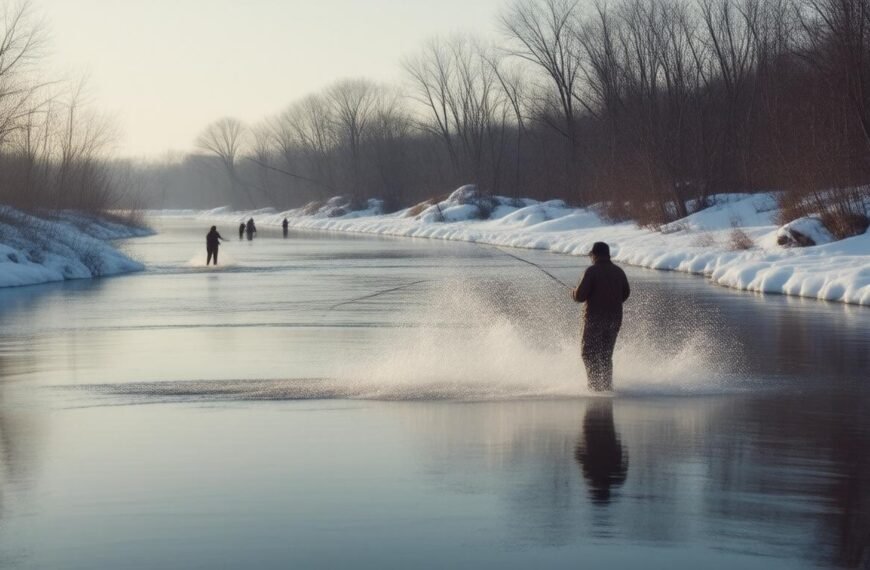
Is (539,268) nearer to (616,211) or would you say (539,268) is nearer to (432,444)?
(616,211)

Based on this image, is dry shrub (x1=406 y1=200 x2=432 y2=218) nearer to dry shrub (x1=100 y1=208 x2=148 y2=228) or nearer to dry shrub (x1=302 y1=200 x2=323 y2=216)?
dry shrub (x1=100 y1=208 x2=148 y2=228)

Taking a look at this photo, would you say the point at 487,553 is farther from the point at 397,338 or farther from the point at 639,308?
the point at 639,308

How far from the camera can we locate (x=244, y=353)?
19.4 m

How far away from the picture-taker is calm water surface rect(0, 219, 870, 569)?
25.8ft

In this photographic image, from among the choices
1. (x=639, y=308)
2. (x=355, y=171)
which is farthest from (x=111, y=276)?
(x=355, y=171)

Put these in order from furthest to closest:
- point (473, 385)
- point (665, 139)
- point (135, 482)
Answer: point (665, 139) → point (473, 385) → point (135, 482)

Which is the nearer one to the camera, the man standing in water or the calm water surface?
the calm water surface

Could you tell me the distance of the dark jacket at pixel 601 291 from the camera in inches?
562

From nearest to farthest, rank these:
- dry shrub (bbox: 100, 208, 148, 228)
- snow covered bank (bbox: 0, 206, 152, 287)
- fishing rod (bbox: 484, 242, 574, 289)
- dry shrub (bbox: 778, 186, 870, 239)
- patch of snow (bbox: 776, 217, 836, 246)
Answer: fishing rod (bbox: 484, 242, 574, 289)
dry shrub (bbox: 778, 186, 870, 239)
patch of snow (bbox: 776, 217, 836, 246)
snow covered bank (bbox: 0, 206, 152, 287)
dry shrub (bbox: 100, 208, 148, 228)

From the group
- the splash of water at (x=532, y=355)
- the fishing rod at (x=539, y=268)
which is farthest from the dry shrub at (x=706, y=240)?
the splash of water at (x=532, y=355)

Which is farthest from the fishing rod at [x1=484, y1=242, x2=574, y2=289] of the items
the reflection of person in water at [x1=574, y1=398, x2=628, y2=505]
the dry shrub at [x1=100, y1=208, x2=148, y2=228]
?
the dry shrub at [x1=100, y1=208, x2=148, y2=228]

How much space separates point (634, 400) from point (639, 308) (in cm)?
1325

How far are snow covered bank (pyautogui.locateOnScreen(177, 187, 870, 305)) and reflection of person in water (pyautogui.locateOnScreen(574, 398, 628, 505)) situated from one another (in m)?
16.3

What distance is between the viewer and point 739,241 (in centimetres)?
4312
